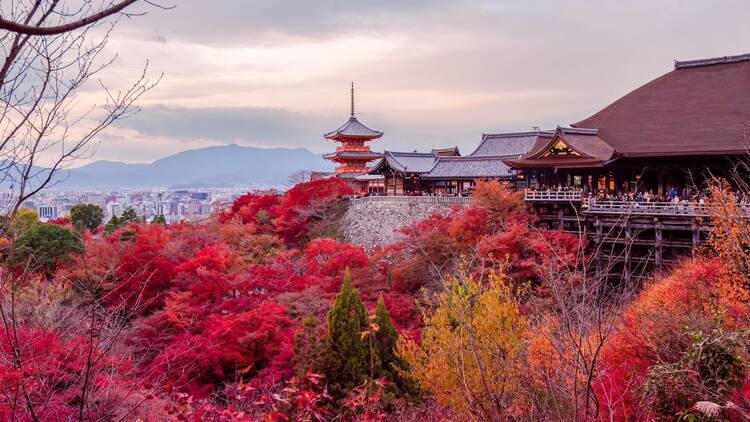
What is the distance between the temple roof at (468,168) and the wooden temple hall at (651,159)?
6.76 ft

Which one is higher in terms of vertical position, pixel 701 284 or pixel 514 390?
pixel 701 284

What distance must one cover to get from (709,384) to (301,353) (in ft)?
29.8

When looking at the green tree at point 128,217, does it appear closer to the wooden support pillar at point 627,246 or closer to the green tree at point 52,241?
the green tree at point 52,241

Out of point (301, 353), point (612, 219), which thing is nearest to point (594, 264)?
point (612, 219)

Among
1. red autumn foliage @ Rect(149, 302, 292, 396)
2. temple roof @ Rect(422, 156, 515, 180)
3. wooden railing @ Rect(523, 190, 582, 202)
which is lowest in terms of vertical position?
red autumn foliage @ Rect(149, 302, 292, 396)

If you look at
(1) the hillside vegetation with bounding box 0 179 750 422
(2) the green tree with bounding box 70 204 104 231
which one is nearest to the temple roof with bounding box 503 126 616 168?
(1) the hillside vegetation with bounding box 0 179 750 422

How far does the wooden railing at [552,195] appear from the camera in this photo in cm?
2244

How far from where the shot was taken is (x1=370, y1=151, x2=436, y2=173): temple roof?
3547cm

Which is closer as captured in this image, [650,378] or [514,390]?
[650,378]

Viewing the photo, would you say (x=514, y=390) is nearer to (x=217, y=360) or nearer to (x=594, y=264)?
(x=217, y=360)

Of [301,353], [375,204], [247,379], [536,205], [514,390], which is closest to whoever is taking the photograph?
[514,390]

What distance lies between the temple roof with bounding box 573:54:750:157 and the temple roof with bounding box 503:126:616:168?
0.61 metres

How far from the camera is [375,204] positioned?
3161 cm

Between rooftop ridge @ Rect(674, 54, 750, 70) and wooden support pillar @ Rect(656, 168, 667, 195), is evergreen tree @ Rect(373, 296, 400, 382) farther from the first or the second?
rooftop ridge @ Rect(674, 54, 750, 70)
